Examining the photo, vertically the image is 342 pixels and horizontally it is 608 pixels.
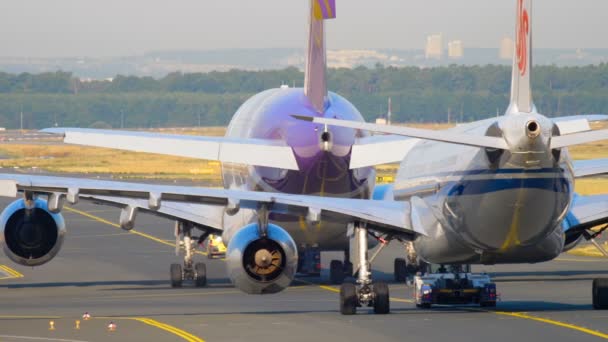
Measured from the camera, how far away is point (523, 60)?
3150 centimetres

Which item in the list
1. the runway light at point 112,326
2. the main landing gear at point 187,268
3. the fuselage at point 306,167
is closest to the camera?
the runway light at point 112,326

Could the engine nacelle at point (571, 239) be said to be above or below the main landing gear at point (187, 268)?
above

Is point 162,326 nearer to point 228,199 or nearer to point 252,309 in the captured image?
point 228,199

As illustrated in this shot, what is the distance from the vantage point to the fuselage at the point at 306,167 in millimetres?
42719

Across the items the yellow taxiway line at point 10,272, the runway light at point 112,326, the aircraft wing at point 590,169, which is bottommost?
the yellow taxiway line at point 10,272

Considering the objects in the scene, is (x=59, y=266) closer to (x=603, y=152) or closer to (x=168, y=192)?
(x=168, y=192)

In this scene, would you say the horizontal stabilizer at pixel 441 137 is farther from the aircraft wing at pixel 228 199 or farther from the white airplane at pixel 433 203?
the aircraft wing at pixel 228 199

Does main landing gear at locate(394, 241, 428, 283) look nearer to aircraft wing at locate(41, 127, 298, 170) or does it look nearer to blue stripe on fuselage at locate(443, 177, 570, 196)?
aircraft wing at locate(41, 127, 298, 170)

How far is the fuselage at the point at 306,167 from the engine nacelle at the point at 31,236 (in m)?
6.84

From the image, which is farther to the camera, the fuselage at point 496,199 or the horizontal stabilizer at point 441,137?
the fuselage at point 496,199

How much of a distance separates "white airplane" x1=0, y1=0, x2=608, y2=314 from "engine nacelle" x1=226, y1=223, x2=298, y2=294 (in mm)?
24

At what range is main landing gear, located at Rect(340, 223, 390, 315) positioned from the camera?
34.8 metres

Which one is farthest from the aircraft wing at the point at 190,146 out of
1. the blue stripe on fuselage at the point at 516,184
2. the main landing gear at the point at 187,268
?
the blue stripe on fuselage at the point at 516,184

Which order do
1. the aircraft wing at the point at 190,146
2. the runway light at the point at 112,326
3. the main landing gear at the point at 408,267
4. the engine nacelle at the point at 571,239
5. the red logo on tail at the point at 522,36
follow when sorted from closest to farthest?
the red logo on tail at the point at 522,36 → the runway light at the point at 112,326 → the engine nacelle at the point at 571,239 → the aircraft wing at the point at 190,146 → the main landing gear at the point at 408,267
